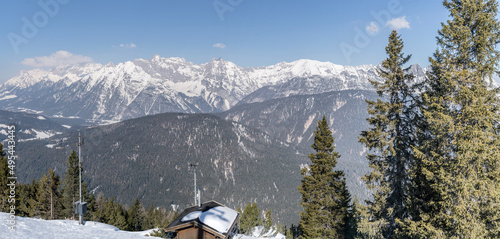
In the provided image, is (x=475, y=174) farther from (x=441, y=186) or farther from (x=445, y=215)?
(x=445, y=215)

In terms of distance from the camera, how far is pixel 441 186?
1502cm

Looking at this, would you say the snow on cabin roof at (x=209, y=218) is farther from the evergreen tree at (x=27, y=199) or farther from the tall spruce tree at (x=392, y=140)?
the evergreen tree at (x=27, y=199)

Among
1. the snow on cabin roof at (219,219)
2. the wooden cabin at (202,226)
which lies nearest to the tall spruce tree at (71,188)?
the wooden cabin at (202,226)

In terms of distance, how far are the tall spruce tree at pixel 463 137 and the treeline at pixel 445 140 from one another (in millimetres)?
47

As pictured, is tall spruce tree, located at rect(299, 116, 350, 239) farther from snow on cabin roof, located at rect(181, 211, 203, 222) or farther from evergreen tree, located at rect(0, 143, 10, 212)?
evergreen tree, located at rect(0, 143, 10, 212)

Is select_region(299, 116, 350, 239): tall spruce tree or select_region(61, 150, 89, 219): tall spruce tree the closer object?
select_region(299, 116, 350, 239): tall spruce tree

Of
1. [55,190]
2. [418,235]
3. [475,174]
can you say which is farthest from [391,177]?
[55,190]

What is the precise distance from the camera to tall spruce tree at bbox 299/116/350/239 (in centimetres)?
2805

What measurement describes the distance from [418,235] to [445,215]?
243cm

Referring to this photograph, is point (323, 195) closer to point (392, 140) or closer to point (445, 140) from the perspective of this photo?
point (392, 140)

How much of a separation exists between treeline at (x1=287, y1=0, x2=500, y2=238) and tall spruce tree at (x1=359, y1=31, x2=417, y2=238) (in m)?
0.06

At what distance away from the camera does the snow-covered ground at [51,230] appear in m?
19.5

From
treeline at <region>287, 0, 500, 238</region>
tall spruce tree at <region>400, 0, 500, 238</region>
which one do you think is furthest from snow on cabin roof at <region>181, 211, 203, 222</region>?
tall spruce tree at <region>400, 0, 500, 238</region>

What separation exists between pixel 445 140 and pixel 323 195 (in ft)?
48.9
